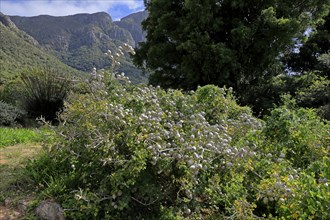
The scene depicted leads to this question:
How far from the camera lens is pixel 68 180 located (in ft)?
8.33

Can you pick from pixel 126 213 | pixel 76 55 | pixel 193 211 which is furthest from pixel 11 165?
pixel 76 55

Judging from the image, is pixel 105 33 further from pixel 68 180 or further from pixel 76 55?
pixel 68 180

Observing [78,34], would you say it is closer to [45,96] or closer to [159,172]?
[45,96]

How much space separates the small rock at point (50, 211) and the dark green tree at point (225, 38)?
19.0 ft

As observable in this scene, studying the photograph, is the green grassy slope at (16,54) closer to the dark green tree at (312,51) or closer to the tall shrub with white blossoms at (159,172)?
the dark green tree at (312,51)

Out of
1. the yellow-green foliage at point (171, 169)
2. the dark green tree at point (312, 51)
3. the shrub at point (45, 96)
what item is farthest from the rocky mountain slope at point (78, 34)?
the yellow-green foliage at point (171, 169)

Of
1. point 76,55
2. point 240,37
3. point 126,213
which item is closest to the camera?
point 126,213

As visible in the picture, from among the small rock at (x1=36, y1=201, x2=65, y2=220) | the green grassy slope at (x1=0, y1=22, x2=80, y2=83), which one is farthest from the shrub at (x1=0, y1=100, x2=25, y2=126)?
the green grassy slope at (x1=0, y1=22, x2=80, y2=83)

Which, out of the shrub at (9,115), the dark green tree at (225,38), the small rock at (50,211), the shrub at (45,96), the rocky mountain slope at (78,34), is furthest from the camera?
the rocky mountain slope at (78,34)

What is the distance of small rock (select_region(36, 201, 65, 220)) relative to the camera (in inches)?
86.9

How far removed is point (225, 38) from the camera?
27.2 ft

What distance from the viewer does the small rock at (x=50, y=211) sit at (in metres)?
2.21

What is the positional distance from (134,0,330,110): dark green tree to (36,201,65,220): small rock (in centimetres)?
578

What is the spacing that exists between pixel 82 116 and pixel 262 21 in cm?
646
